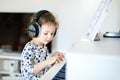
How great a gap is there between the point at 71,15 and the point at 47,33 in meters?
1.96

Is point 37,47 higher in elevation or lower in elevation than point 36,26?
lower

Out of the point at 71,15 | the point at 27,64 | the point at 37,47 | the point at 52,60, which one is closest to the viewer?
the point at 52,60

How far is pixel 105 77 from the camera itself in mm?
463

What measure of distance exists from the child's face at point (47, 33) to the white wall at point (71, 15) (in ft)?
5.98

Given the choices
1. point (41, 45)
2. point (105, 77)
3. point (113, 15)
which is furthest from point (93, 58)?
point (113, 15)

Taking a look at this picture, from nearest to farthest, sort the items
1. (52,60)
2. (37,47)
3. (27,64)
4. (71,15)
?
(52,60) < (27,64) < (37,47) < (71,15)

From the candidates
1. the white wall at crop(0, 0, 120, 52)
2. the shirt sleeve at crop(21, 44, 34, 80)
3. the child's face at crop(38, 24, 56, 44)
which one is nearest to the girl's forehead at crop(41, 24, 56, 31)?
the child's face at crop(38, 24, 56, 44)

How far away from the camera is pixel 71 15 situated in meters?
2.98

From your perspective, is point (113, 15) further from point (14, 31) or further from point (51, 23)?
point (51, 23)

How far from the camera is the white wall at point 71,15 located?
2873mm

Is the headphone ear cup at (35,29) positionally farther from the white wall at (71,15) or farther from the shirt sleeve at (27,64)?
the white wall at (71,15)

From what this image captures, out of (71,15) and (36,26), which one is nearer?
(36,26)

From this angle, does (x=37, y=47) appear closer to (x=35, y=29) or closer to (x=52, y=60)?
(x=35, y=29)

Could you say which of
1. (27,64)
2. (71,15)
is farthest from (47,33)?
(71,15)
